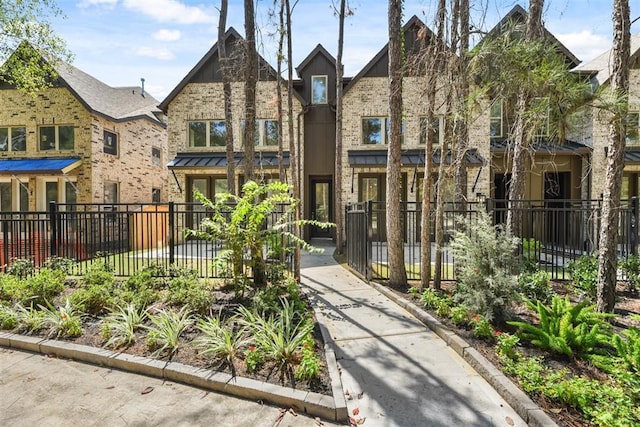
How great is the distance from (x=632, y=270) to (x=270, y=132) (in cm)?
1206

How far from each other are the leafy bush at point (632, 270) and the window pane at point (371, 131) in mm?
9004

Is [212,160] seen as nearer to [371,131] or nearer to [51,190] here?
[371,131]

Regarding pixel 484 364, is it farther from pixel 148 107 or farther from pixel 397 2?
pixel 148 107

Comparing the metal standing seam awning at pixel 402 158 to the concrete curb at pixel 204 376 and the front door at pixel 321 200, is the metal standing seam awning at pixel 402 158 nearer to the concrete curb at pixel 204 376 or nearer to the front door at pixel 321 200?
the front door at pixel 321 200

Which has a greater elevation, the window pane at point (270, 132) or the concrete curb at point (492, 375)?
the window pane at point (270, 132)

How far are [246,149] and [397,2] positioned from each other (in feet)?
13.3

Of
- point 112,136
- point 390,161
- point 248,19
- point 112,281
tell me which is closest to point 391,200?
point 390,161

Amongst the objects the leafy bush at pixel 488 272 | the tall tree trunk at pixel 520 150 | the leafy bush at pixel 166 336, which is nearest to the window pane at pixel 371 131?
the tall tree trunk at pixel 520 150

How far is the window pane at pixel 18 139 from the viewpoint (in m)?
14.7

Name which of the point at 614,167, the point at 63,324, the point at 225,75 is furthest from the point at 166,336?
the point at 225,75

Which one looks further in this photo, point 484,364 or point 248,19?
point 248,19

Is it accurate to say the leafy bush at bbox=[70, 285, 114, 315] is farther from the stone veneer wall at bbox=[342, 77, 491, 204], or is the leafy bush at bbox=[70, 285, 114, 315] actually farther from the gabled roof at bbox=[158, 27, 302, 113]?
the gabled roof at bbox=[158, 27, 302, 113]

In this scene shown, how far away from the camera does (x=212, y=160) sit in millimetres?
13312

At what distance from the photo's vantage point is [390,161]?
639 cm
